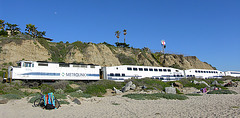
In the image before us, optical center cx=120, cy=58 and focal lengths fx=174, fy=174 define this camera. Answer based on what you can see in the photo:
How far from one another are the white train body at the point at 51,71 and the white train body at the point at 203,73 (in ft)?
83.6

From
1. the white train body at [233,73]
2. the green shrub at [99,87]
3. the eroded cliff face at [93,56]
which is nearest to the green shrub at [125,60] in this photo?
the eroded cliff face at [93,56]

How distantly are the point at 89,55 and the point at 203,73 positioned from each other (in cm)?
3218

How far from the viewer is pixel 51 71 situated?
27.6 m

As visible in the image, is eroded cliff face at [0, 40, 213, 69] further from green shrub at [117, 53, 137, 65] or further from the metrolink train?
the metrolink train

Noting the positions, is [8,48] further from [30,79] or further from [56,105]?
[56,105]

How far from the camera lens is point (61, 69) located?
28.6 meters

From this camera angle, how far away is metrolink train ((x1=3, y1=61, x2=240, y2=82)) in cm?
2539

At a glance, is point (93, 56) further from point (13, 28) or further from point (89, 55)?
point (13, 28)

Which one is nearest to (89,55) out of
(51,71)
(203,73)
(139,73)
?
(139,73)

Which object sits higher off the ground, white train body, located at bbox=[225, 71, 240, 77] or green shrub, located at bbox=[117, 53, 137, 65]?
green shrub, located at bbox=[117, 53, 137, 65]

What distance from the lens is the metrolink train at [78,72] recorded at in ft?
83.3

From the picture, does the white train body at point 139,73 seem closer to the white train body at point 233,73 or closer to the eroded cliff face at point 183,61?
the eroded cliff face at point 183,61

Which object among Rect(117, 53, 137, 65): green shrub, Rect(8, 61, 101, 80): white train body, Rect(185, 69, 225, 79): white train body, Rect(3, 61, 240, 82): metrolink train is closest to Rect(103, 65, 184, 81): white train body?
Rect(3, 61, 240, 82): metrolink train

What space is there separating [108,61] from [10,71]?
28.8m
